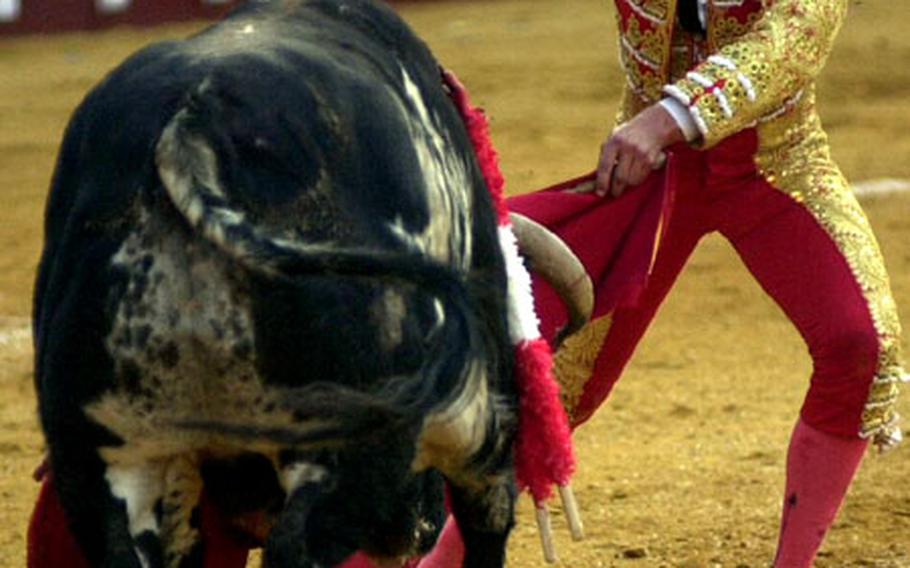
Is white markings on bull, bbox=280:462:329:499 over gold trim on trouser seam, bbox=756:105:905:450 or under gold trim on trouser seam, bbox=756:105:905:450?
over

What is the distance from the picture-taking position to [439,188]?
9.49 ft

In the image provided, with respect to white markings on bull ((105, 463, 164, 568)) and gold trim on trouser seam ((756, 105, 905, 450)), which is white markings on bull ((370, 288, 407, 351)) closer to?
white markings on bull ((105, 463, 164, 568))

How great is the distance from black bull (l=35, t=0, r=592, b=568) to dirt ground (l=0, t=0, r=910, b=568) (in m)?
1.87

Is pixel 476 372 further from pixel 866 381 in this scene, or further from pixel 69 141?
pixel 866 381

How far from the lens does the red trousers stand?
389 cm

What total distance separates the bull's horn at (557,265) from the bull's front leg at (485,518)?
44cm

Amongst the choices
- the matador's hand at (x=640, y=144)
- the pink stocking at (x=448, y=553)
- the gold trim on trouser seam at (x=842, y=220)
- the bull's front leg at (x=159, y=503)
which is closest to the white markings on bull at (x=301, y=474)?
the bull's front leg at (x=159, y=503)

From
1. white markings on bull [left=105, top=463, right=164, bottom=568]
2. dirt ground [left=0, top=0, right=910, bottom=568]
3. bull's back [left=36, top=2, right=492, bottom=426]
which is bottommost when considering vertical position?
dirt ground [left=0, top=0, right=910, bottom=568]

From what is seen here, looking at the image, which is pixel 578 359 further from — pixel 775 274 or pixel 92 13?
pixel 92 13

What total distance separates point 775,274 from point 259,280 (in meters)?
1.59

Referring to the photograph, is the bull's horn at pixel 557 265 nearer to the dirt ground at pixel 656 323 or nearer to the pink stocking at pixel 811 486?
the pink stocking at pixel 811 486

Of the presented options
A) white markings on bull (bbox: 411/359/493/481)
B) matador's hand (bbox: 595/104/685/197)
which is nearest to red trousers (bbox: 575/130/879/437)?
matador's hand (bbox: 595/104/685/197)

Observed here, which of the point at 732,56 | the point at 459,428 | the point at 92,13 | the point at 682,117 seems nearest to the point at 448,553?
the point at 682,117

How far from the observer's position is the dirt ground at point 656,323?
192 inches
